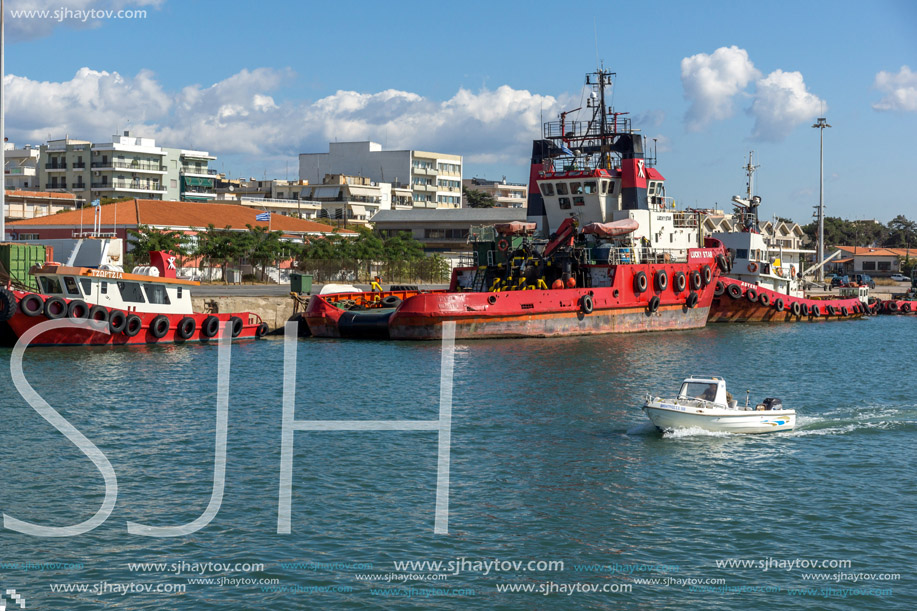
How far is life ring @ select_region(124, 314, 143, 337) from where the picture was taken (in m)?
36.4

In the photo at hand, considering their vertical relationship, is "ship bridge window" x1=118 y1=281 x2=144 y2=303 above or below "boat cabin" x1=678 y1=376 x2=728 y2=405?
above

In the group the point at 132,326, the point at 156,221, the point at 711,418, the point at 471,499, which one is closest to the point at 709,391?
the point at 711,418

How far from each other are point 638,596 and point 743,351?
94.6 feet

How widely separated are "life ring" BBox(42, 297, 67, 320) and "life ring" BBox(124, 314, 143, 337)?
7.31ft

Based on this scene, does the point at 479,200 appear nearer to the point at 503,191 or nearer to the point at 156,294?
the point at 503,191

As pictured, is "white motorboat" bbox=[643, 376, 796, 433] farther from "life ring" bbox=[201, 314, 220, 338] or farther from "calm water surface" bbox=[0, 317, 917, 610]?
"life ring" bbox=[201, 314, 220, 338]

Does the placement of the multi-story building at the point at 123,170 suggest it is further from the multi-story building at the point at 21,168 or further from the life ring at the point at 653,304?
the life ring at the point at 653,304

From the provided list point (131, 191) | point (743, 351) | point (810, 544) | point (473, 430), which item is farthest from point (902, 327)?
point (131, 191)

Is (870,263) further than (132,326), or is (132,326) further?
(870,263)

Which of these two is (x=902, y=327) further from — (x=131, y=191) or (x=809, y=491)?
(x=131, y=191)

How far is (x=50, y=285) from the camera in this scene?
117ft

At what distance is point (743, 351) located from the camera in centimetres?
4062

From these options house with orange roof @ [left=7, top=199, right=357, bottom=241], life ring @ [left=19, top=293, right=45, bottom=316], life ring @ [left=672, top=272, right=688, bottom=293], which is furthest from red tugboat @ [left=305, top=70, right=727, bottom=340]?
house with orange roof @ [left=7, top=199, right=357, bottom=241]

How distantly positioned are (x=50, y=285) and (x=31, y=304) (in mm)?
1358
